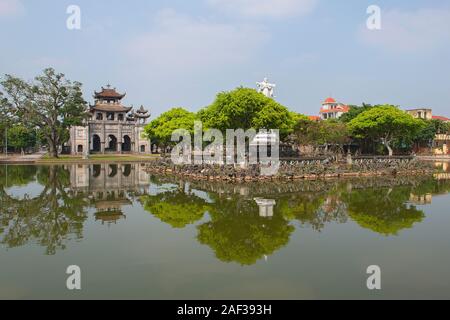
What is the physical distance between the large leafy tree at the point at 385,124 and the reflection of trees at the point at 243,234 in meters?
39.1

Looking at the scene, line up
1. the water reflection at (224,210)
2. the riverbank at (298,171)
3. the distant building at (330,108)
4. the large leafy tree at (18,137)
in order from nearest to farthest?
the water reflection at (224,210)
the riverbank at (298,171)
the large leafy tree at (18,137)
the distant building at (330,108)

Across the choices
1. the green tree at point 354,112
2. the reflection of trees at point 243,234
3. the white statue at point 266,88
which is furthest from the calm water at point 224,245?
the green tree at point 354,112

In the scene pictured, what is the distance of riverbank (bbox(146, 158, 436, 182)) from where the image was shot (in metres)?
27.0

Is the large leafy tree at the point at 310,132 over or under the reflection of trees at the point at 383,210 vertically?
over

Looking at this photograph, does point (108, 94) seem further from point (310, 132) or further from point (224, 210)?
point (224, 210)

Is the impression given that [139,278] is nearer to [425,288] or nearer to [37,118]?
[425,288]

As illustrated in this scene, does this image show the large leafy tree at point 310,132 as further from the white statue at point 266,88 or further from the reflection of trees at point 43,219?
the reflection of trees at point 43,219

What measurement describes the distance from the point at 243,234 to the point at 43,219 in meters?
7.81

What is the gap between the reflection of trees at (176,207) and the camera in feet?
46.2

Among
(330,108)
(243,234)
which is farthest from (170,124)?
(330,108)
